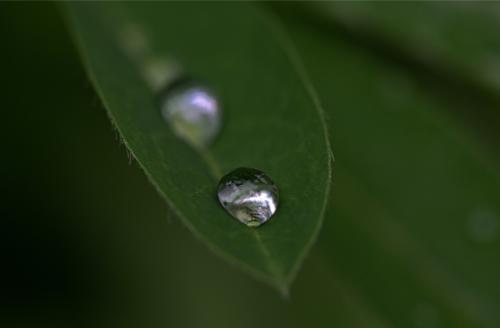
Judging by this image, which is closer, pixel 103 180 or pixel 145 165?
pixel 145 165

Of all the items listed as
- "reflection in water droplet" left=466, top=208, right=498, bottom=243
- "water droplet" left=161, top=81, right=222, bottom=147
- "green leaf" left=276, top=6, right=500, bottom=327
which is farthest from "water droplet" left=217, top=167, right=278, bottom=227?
"reflection in water droplet" left=466, top=208, right=498, bottom=243

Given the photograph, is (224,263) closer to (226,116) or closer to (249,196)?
(226,116)

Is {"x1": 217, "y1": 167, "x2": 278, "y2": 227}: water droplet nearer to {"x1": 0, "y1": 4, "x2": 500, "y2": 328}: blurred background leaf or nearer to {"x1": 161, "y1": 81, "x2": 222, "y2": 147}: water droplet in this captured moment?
{"x1": 161, "y1": 81, "x2": 222, "y2": 147}: water droplet

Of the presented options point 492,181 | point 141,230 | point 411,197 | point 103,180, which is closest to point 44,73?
point 103,180

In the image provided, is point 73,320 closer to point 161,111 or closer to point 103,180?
point 103,180

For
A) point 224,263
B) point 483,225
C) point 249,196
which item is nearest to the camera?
point 249,196

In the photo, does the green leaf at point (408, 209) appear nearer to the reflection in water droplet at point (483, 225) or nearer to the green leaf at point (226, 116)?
the reflection in water droplet at point (483, 225)

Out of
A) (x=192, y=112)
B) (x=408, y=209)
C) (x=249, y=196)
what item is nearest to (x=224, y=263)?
(x=408, y=209)
